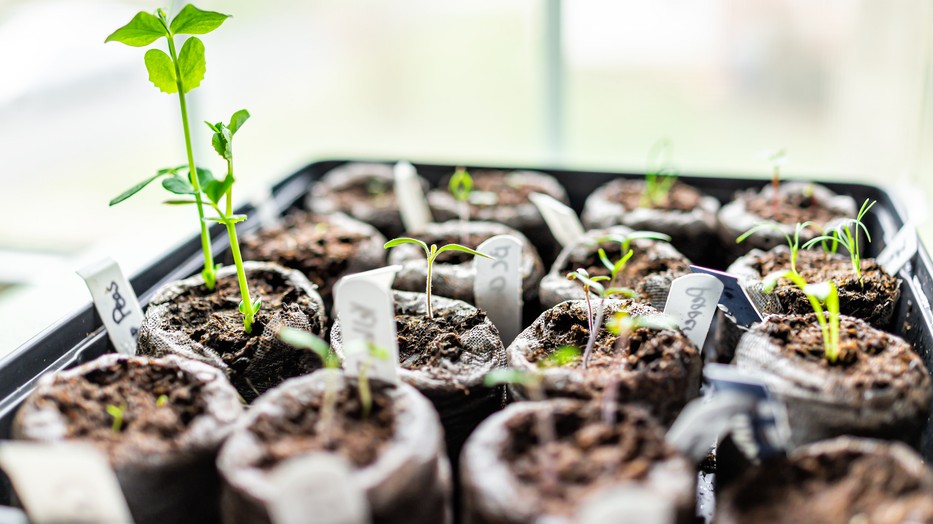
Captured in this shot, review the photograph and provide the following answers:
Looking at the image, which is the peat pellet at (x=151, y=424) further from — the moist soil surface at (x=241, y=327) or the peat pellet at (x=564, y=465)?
the peat pellet at (x=564, y=465)

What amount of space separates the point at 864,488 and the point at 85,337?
1.27 meters

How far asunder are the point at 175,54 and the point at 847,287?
1251mm

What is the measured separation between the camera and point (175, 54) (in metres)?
1.30

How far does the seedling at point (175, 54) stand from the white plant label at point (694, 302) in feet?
2.68

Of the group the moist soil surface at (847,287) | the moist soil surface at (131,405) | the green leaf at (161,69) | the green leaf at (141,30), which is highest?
the green leaf at (141,30)

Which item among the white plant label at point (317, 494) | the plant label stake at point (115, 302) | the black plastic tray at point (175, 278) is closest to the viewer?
the white plant label at point (317, 494)

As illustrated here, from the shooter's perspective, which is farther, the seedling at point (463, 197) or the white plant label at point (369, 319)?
the seedling at point (463, 197)

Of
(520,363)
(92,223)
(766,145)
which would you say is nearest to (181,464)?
(520,363)

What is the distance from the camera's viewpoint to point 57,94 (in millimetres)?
4273

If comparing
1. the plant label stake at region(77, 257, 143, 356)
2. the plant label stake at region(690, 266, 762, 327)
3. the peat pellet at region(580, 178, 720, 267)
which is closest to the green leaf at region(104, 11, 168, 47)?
the plant label stake at region(77, 257, 143, 356)

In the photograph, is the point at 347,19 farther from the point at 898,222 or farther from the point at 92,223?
the point at 898,222

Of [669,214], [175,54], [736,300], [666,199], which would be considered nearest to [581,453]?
[736,300]

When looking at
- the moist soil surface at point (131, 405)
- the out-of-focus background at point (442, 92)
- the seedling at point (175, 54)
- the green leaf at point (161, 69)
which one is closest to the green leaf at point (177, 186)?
the seedling at point (175, 54)

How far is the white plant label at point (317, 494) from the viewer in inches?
33.4
